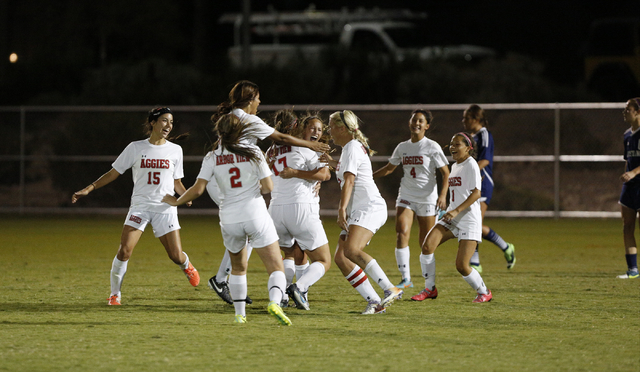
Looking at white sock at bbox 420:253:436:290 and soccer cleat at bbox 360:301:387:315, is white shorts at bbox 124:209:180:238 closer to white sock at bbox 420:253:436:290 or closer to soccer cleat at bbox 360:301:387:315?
soccer cleat at bbox 360:301:387:315

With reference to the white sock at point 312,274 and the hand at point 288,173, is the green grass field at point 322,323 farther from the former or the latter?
the hand at point 288,173

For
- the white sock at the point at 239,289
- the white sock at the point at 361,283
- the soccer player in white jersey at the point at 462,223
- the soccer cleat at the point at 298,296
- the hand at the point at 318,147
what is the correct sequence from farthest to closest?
the soccer player in white jersey at the point at 462,223, the soccer cleat at the point at 298,296, the white sock at the point at 361,283, the hand at the point at 318,147, the white sock at the point at 239,289

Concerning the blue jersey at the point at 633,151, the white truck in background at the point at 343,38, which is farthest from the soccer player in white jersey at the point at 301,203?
the white truck in background at the point at 343,38

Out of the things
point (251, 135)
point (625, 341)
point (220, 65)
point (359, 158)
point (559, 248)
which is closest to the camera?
point (625, 341)

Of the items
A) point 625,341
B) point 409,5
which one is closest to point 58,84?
point 409,5

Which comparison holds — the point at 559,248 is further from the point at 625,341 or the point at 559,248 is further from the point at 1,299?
the point at 1,299

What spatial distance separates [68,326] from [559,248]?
888cm

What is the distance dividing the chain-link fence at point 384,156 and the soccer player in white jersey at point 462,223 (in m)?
9.58

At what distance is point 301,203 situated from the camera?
7.20 m

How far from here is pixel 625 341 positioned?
6.04m

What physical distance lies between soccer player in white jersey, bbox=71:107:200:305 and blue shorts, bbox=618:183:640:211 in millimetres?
5256

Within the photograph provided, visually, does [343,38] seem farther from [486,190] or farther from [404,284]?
[404,284]

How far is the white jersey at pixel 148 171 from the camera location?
7918 millimetres

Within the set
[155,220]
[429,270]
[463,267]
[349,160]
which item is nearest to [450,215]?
[463,267]
